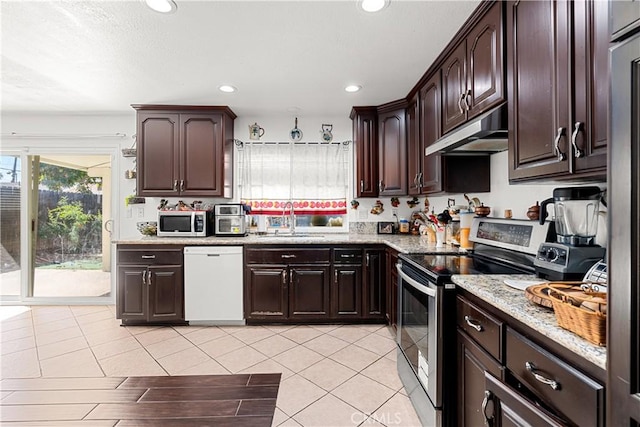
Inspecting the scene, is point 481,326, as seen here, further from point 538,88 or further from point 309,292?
point 309,292

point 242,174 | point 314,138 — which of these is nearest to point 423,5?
point 314,138

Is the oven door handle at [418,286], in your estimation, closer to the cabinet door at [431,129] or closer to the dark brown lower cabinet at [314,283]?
Result: the cabinet door at [431,129]

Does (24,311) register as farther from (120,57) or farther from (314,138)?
(314,138)

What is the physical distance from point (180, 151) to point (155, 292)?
1535 millimetres

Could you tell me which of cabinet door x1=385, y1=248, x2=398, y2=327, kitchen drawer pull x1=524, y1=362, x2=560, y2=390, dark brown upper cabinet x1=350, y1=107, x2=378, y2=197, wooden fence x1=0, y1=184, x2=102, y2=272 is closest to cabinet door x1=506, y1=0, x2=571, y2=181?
kitchen drawer pull x1=524, y1=362, x2=560, y2=390

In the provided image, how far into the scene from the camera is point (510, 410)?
0.91 metres

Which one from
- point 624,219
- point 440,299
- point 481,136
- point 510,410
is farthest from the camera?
point 481,136

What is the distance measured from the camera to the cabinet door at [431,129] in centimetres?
248

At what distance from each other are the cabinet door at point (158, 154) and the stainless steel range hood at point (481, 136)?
8.84 feet

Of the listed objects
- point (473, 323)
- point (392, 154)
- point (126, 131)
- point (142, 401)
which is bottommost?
point (142, 401)

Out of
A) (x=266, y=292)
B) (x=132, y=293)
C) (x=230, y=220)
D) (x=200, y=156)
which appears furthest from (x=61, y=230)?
(x=266, y=292)

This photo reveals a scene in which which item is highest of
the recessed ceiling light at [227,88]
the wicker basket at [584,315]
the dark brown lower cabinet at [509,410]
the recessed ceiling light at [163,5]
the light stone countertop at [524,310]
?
the recessed ceiling light at [227,88]

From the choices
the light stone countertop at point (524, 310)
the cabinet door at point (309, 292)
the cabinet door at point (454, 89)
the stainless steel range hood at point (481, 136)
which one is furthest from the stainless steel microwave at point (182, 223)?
the light stone countertop at point (524, 310)

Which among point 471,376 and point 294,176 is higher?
point 294,176
